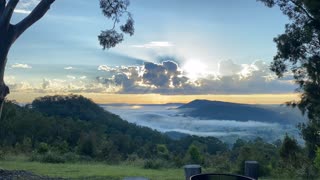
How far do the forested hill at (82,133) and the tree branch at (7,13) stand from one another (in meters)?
12.5

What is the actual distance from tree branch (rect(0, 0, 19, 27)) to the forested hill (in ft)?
41.1

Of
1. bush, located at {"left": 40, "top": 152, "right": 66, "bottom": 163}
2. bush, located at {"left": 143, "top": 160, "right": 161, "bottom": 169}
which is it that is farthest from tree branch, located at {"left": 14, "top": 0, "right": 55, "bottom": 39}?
bush, located at {"left": 143, "top": 160, "right": 161, "bottom": 169}

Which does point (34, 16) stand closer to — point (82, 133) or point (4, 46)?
point (4, 46)

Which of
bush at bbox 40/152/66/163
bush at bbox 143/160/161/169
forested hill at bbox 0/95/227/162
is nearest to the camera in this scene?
bush at bbox 143/160/161/169

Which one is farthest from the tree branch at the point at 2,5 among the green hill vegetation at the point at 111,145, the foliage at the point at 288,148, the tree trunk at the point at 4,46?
the foliage at the point at 288,148

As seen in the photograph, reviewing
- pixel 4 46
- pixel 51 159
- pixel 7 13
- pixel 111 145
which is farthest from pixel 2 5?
pixel 111 145

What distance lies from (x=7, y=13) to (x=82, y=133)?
1152 inches

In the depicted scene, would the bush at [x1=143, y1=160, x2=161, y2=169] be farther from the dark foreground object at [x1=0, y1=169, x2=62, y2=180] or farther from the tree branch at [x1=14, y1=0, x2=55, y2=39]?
the tree branch at [x1=14, y1=0, x2=55, y2=39]

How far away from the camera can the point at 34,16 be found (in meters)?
11.6

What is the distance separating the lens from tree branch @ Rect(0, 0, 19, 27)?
11227mm

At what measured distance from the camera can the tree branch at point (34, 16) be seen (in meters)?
11.5

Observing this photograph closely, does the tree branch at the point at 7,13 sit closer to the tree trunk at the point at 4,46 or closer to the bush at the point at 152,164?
the tree trunk at the point at 4,46

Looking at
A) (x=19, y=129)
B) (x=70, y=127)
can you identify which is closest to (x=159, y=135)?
(x=70, y=127)

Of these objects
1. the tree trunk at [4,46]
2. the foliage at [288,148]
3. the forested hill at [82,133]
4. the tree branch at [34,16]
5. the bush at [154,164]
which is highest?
the tree branch at [34,16]
